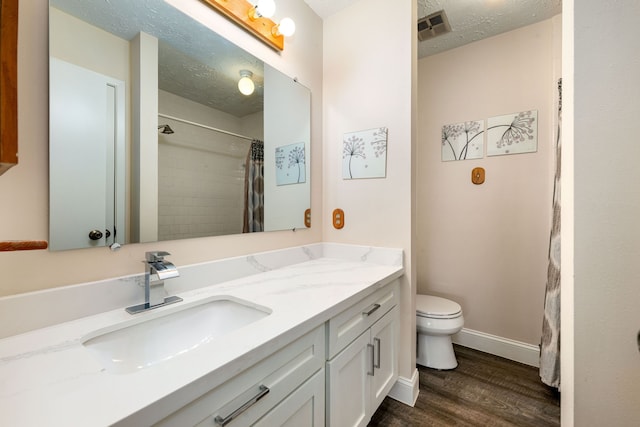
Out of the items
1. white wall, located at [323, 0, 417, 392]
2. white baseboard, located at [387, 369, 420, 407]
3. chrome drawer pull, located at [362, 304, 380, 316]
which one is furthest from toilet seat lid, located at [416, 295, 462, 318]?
chrome drawer pull, located at [362, 304, 380, 316]

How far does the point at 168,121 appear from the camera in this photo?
3.39 ft

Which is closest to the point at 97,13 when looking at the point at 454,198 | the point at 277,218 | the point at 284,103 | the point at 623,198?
the point at 284,103

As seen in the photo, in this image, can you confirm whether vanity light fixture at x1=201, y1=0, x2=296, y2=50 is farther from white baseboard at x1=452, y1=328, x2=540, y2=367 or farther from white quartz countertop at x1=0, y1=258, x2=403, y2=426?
white baseboard at x1=452, y1=328, x2=540, y2=367

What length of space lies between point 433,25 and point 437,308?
81.9 inches

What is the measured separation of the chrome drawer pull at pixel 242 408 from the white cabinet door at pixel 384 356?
679 millimetres

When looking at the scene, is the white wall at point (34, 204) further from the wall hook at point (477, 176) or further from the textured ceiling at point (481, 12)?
the wall hook at point (477, 176)

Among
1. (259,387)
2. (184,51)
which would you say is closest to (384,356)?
(259,387)

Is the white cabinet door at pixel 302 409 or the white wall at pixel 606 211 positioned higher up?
the white wall at pixel 606 211

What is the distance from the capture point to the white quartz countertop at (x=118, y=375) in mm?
430

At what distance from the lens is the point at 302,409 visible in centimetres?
80

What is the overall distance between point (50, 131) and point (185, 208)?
18.0 inches

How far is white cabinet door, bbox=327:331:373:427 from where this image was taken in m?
0.93

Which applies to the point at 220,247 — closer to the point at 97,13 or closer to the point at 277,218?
the point at 277,218

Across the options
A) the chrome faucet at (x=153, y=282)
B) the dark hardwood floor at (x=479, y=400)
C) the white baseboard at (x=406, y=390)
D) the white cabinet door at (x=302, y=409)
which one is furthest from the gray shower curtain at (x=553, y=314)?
the chrome faucet at (x=153, y=282)
